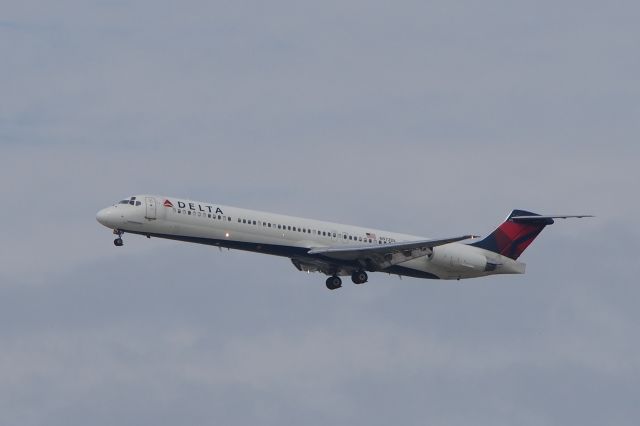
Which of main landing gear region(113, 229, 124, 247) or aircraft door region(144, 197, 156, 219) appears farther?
main landing gear region(113, 229, 124, 247)

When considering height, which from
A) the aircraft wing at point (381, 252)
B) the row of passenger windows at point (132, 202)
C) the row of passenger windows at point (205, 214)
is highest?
the row of passenger windows at point (132, 202)

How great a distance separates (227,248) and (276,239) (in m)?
2.92

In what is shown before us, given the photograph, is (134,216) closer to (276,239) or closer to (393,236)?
(276,239)

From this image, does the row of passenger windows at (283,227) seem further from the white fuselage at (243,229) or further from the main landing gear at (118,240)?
the main landing gear at (118,240)

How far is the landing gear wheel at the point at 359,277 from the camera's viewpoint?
296ft

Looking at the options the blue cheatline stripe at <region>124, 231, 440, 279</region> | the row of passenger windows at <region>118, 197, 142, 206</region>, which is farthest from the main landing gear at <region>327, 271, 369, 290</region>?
the row of passenger windows at <region>118, 197, 142, 206</region>

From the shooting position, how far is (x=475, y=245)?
95250mm

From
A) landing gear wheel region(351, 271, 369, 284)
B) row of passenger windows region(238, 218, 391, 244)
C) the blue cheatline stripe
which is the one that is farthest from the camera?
landing gear wheel region(351, 271, 369, 284)

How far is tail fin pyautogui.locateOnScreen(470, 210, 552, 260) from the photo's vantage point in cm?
9550

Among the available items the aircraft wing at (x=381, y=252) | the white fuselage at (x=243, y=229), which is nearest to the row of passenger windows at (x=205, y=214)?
the white fuselage at (x=243, y=229)

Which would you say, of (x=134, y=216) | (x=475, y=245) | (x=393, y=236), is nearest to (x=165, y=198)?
(x=134, y=216)

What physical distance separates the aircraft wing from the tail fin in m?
6.79

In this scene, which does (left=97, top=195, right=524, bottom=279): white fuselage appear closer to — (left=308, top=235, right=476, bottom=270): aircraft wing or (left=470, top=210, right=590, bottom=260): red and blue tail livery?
(left=308, top=235, right=476, bottom=270): aircraft wing

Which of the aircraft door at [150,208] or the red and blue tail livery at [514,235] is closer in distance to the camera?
the aircraft door at [150,208]
